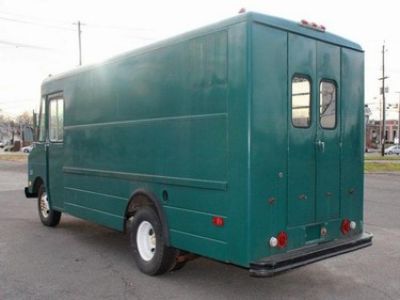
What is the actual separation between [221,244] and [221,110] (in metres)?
1.42

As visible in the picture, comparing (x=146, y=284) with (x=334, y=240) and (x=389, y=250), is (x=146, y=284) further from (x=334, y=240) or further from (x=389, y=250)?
(x=389, y=250)

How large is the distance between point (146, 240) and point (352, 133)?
3032 millimetres

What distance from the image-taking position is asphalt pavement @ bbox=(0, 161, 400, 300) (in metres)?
5.44

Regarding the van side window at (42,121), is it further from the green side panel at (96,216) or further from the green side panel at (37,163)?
the green side panel at (96,216)

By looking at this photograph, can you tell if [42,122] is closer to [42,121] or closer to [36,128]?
[42,121]

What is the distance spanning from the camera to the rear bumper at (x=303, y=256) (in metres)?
4.74

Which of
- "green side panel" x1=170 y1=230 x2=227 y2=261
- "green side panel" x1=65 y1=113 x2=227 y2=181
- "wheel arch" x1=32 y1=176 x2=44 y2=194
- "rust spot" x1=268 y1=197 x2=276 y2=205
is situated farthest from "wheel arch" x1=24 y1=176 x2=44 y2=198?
"rust spot" x1=268 y1=197 x2=276 y2=205

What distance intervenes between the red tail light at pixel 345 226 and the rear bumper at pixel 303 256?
0.12m

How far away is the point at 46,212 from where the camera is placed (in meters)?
9.52

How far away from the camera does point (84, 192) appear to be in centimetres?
783

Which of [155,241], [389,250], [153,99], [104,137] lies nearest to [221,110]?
[153,99]

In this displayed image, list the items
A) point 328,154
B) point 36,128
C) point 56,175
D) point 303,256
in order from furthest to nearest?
point 36,128
point 56,175
point 328,154
point 303,256

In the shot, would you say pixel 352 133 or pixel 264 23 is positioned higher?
pixel 264 23

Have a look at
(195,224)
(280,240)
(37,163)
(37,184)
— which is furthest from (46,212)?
(280,240)
